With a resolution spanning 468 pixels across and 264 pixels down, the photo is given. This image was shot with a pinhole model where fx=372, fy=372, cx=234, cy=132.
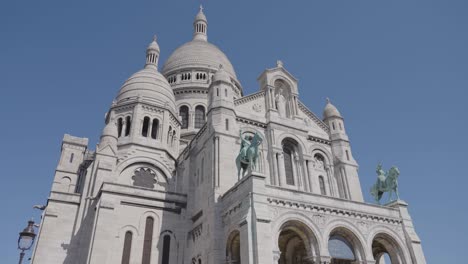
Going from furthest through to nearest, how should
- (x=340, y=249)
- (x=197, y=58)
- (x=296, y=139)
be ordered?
1. (x=197, y=58)
2. (x=296, y=139)
3. (x=340, y=249)

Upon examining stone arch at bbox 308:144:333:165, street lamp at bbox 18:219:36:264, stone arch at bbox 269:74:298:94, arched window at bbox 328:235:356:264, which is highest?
stone arch at bbox 269:74:298:94

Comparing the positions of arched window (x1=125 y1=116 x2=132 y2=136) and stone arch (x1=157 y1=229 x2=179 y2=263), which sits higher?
arched window (x1=125 y1=116 x2=132 y2=136)

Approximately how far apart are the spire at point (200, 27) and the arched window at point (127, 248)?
136 feet

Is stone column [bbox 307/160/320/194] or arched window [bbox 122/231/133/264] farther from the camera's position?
stone column [bbox 307/160/320/194]

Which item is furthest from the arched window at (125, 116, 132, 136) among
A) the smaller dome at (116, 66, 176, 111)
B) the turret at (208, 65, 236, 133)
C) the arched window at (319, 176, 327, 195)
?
the arched window at (319, 176, 327, 195)

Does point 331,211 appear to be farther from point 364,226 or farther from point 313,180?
point 313,180

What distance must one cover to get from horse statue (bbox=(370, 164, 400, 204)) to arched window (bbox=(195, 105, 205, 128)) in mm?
24047

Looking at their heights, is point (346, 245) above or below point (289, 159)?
below

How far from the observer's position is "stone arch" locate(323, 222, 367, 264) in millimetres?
22875

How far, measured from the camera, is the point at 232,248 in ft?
76.3

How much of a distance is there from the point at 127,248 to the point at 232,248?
8716 mm

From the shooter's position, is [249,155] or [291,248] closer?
[249,155]

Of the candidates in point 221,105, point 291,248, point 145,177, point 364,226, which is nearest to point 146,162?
point 145,177

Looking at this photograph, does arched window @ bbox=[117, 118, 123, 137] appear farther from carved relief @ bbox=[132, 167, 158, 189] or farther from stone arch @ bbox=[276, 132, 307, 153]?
stone arch @ bbox=[276, 132, 307, 153]
